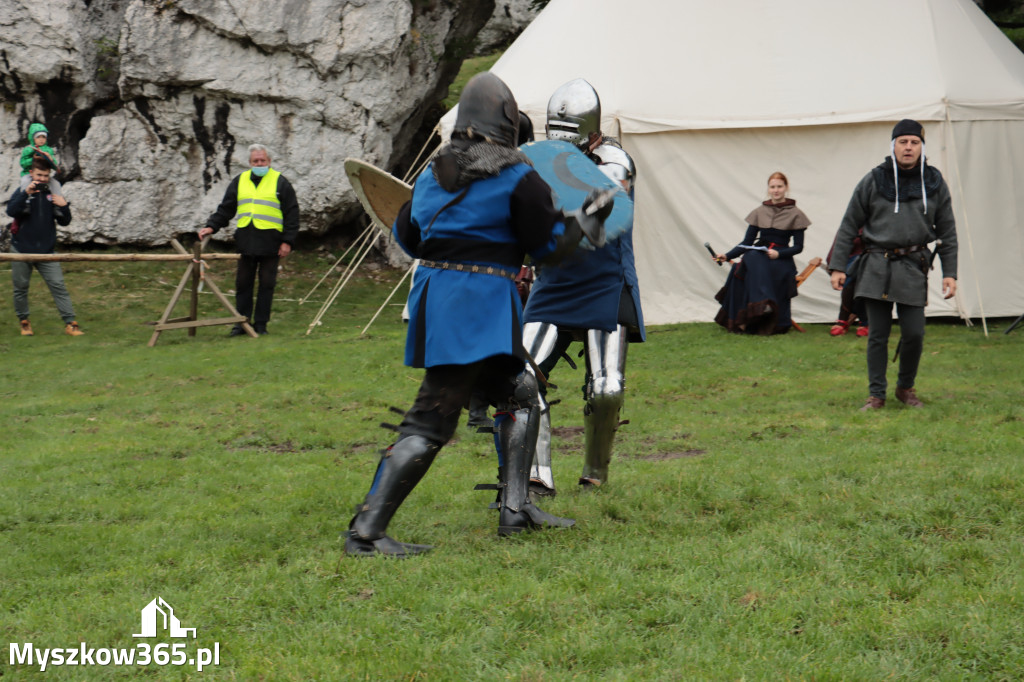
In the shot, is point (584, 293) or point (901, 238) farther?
point (901, 238)

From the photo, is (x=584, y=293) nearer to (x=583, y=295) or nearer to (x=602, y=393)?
(x=583, y=295)

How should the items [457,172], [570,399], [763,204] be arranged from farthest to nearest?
[763,204] → [570,399] → [457,172]

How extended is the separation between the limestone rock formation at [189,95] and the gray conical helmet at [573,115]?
10.9 meters

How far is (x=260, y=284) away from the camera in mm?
10711

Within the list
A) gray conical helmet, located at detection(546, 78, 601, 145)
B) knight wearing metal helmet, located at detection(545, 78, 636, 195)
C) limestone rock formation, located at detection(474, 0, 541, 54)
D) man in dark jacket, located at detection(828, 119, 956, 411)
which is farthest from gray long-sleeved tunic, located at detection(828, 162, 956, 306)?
limestone rock formation, located at detection(474, 0, 541, 54)

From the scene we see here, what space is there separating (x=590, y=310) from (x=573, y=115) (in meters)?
0.82

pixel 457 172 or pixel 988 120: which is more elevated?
pixel 988 120

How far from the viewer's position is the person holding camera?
10289mm

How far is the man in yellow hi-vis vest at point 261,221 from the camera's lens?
34.7 feet

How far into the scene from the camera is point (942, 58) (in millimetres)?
11062

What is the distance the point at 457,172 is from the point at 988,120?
9.10m

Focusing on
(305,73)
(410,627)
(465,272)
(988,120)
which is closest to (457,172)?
(465,272)

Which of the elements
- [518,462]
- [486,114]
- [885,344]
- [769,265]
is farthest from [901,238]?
[769,265]

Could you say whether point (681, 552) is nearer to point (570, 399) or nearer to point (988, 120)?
point (570, 399)
